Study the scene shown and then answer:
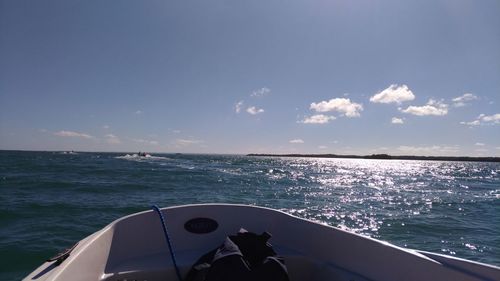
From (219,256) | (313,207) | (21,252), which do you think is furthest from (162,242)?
(313,207)

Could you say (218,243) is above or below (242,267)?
below

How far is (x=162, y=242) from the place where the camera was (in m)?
3.65

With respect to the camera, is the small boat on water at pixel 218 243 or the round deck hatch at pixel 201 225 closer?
the small boat on water at pixel 218 243

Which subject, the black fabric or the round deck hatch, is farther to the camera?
the round deck hatch

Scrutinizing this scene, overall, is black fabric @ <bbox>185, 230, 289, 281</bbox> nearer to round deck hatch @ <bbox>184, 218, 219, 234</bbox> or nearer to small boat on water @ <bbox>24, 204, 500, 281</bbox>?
small boat on water @ <bbox>24, 204, 500, 281</bbox>

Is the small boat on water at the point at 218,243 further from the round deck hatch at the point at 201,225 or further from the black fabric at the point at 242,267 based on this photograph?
the black fabric at the point at 242,267

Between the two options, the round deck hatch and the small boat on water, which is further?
the round deck hatch

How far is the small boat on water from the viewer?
256 cm

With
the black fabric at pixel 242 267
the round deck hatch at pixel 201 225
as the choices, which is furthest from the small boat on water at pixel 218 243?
the black fabric at pixel 242 267

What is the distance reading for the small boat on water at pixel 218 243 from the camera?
256 cm

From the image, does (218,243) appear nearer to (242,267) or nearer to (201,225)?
(201,225)

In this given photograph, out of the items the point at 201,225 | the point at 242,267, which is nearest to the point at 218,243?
the point at 201,225

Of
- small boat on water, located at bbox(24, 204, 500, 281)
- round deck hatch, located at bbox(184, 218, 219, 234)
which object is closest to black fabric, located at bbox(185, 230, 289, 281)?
small boat on water, located at bbox(24, 204, 500, 281)

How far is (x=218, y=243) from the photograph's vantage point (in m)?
3.84
